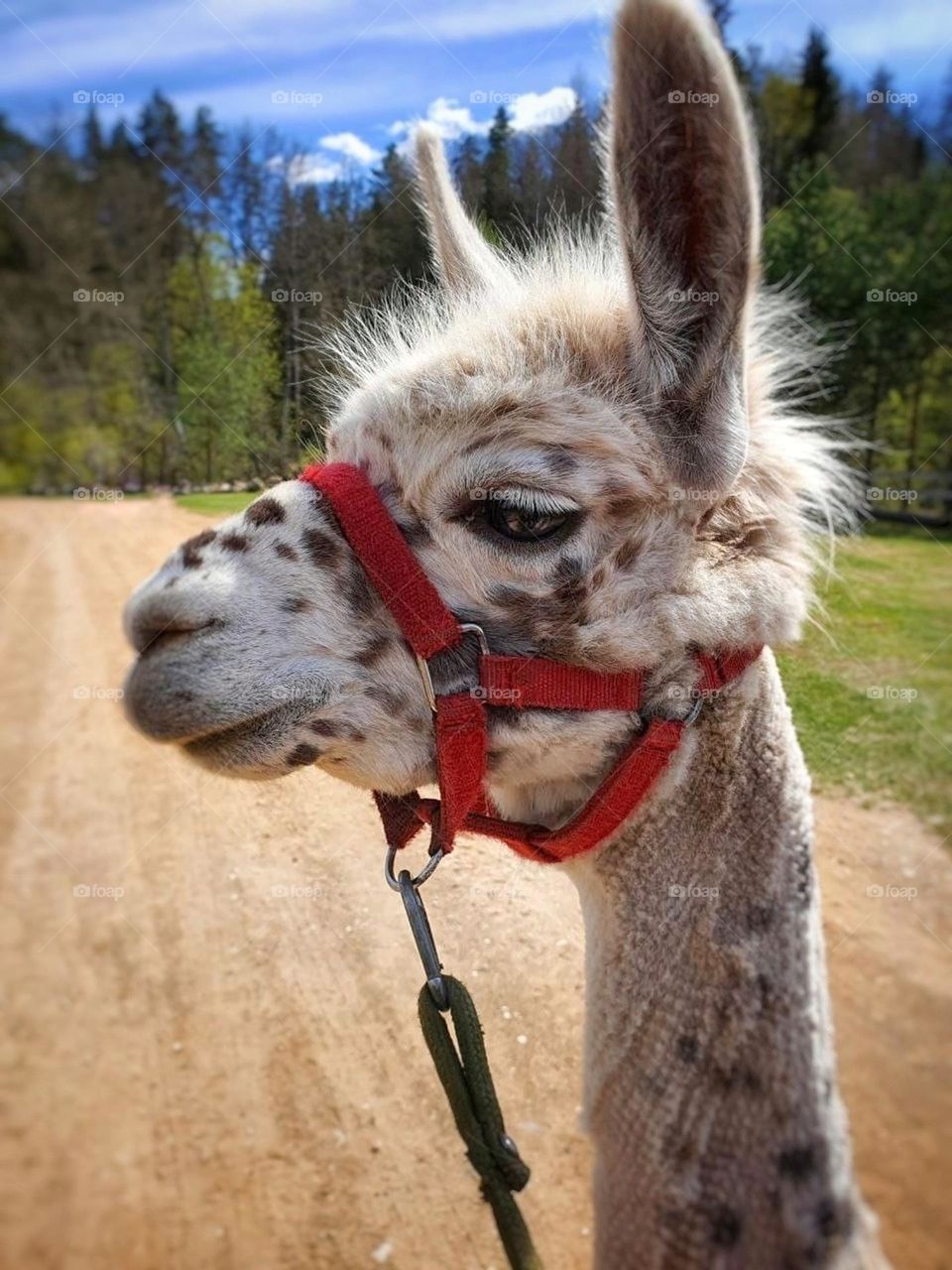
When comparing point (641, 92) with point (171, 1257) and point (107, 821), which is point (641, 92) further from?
point (107, 821)

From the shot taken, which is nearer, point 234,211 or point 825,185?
point 234,211

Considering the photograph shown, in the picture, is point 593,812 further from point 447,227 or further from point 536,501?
point 447,227

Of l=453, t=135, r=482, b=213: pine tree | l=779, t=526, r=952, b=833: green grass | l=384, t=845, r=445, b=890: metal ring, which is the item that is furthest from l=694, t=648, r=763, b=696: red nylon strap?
l=453, t=135, r=482, b=213: pine tree

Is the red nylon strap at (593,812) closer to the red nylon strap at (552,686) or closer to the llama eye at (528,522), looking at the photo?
the red nylon strap at (552,686)

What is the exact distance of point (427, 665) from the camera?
5.45 ft

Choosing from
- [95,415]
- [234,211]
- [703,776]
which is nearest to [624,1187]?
[703,776]

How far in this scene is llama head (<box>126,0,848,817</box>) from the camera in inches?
61.7

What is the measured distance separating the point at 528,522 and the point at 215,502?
2.85 metres

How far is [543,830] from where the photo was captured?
184 centimetres

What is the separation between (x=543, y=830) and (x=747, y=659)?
2.00 ft

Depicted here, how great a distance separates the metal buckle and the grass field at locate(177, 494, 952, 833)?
2.07 metres

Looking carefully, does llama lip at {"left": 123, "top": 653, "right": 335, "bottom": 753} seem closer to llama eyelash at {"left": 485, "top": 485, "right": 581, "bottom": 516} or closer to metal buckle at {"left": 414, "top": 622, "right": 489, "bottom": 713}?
metal buckle at {"left": 414, "top": 622, "right": 489, "bottom": 713}

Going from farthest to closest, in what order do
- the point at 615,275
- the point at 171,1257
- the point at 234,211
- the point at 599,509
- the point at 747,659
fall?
the point at 234,211 < the point at 171,1257 < the point at 615,275 < the point at 747,659 < the point at 599,509

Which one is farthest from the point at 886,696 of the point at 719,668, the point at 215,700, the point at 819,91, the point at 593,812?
the point at 819,91
